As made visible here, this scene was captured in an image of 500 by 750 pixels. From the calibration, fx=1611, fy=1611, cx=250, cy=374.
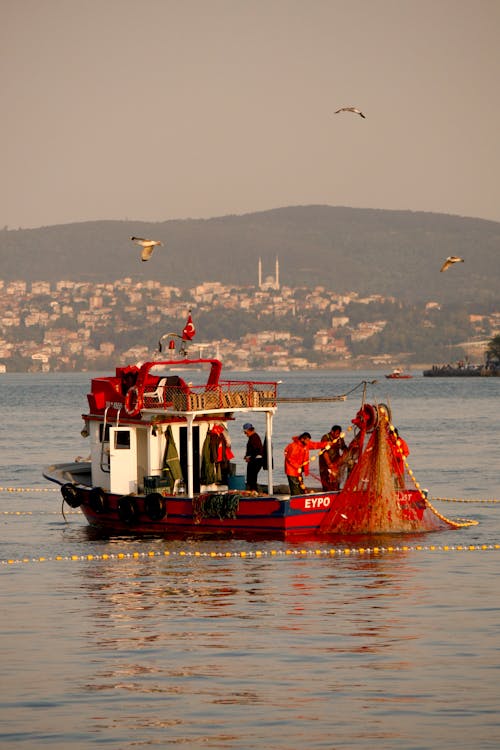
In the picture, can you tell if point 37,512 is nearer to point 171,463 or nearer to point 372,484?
point 171,463

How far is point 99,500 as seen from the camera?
34.9 m

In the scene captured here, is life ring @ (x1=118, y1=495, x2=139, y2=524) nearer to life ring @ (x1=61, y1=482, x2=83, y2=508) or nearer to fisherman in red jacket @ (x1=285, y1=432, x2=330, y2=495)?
life ring @ (x1=61, y1=482, x2=83, y2=508)

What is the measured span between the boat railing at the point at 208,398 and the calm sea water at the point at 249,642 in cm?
279

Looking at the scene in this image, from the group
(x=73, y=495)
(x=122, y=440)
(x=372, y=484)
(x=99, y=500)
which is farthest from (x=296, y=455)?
(x=73, y=495)

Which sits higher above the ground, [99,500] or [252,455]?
[252,455]

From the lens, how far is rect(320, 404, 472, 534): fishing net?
31.9 metres

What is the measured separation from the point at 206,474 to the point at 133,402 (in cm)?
217

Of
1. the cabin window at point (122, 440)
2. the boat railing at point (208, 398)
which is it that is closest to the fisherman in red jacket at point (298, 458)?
the boat railing at point (208, 398)

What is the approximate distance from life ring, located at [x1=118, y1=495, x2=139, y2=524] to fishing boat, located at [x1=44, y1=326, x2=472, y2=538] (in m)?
0.02

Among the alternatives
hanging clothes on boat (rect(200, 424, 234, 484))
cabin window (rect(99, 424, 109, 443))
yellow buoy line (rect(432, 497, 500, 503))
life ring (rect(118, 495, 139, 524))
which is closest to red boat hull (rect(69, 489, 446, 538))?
life ring (rect(118, 495, 139, 524))

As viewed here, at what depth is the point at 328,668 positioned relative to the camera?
20.0m

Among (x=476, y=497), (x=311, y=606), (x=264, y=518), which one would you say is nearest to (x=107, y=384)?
(x=264, y=518)

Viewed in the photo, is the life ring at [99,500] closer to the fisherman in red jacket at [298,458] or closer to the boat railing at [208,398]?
the boat railing at [208,398]

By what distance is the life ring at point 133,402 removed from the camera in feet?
111
